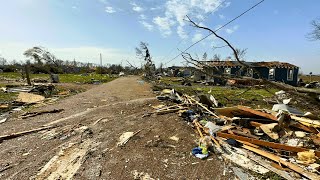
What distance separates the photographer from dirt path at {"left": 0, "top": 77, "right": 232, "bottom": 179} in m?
4.47

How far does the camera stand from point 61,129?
7.27m

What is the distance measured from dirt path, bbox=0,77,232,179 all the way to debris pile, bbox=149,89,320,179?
438mm

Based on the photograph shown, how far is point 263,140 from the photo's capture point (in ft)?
19.5

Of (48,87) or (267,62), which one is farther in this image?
(267,62)

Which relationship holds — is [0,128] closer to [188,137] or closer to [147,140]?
[147,140]

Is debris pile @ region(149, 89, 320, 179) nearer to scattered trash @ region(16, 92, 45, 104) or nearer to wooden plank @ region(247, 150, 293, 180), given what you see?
wooden plank @ region(247, 150, 293, 180)

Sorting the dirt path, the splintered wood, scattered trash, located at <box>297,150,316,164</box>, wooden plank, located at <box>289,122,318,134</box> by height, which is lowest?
the dirt path

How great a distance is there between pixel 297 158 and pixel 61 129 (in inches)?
235

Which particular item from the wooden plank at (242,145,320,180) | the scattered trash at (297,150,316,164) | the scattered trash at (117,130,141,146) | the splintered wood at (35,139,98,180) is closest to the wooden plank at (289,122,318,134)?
the scattered trash at (297,150,316,164)

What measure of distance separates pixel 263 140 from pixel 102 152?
3662 millimetres

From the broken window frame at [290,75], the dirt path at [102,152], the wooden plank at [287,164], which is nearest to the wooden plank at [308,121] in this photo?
the wooden plank at [287,164]

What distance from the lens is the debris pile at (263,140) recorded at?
187 inches

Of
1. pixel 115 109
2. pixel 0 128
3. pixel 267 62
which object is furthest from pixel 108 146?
pixel 267 62

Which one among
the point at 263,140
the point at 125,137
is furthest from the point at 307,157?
the point at 125,137
